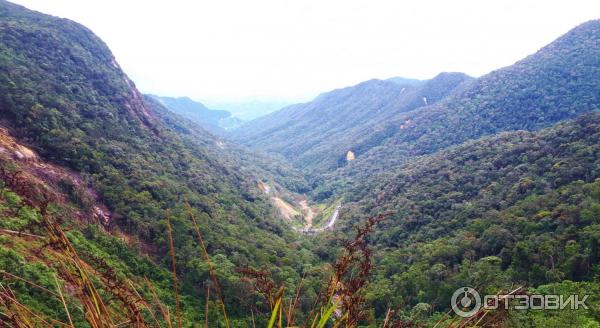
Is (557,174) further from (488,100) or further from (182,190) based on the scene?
(488,100)

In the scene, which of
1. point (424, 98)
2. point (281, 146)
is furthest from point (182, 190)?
point (424, 98)

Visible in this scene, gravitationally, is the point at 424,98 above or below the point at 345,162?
above

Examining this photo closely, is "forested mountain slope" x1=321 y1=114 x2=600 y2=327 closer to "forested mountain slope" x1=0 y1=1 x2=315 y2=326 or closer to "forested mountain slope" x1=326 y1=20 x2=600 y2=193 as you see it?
"forested mountain slope" x1=0 y1=1 x2=315 y2=326

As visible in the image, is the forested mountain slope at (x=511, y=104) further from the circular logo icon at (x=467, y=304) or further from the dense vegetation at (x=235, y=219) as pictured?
the circular logo icon at (x=467, y=304)

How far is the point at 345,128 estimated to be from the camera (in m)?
164

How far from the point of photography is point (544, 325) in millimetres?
19094

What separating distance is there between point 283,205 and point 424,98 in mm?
103367

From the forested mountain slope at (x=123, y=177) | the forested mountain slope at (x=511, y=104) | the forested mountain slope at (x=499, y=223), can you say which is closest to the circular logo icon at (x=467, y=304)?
the forested mountain slope at (x=499, y=223)

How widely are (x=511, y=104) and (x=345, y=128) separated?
77594 mm

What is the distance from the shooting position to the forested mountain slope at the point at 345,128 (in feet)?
408

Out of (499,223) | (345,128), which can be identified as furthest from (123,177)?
(345,128)

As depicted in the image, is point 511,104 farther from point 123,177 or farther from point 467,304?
point 467,304

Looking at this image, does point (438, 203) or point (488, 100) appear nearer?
point (438, 203)

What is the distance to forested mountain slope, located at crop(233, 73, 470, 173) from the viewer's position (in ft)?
408
